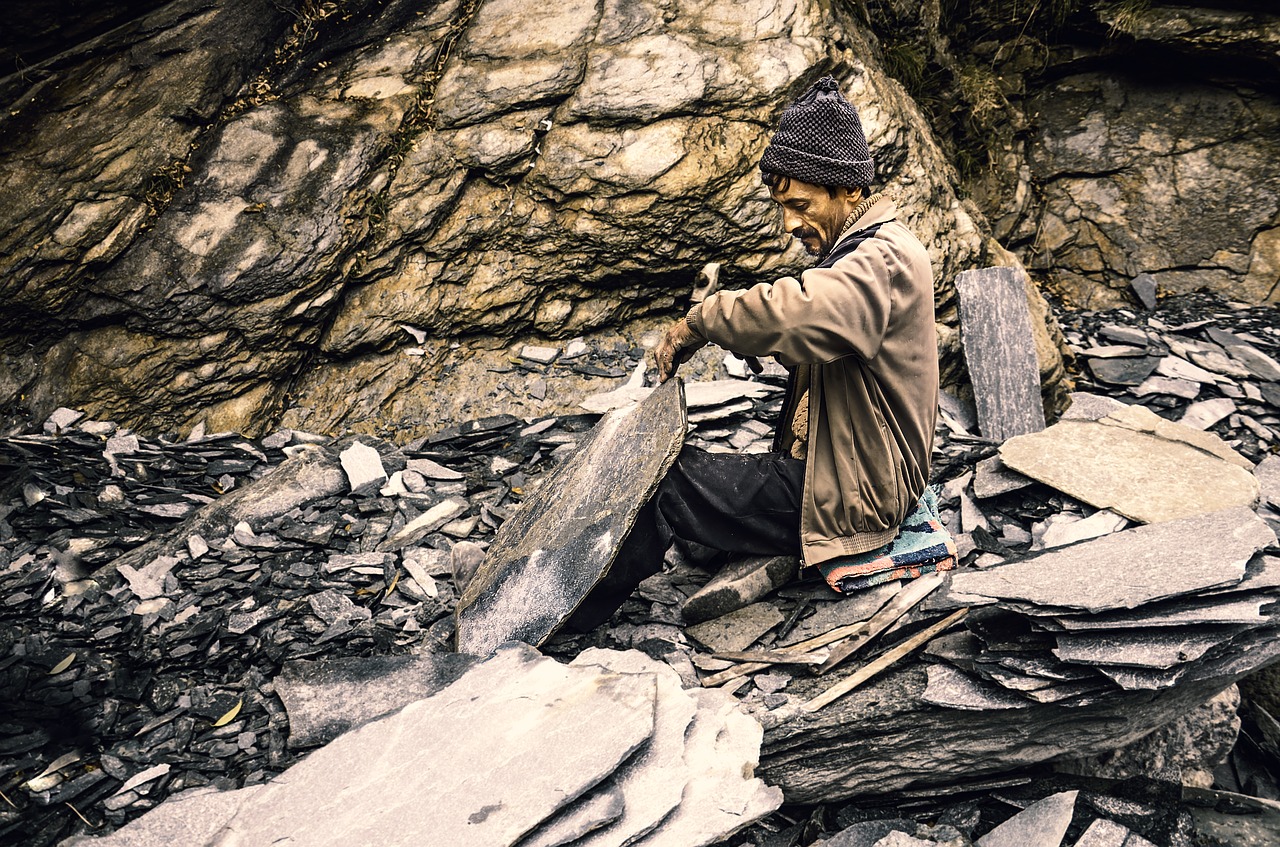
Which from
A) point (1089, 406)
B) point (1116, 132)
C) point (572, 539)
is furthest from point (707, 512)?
point (1116, 132)

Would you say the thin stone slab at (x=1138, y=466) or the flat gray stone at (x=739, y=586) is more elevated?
the flat gray stone at (x=739, y=586)

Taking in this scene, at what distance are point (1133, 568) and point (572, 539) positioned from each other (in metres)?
2.05

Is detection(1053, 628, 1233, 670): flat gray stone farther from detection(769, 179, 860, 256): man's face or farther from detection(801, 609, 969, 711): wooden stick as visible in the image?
detection(769, 179, 860, 256): man's face

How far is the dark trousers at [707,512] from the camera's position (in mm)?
3318

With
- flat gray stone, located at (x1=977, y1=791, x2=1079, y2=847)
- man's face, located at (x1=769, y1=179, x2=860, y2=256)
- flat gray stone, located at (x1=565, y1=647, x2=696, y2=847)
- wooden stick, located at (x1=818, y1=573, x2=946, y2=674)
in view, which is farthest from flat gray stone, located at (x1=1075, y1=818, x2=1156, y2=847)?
man's face, located at (x1=769, y1=179, x2=860, y2=256)

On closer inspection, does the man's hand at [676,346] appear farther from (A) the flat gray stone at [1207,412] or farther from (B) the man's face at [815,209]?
(A) the flat gray stone at [1207,412]

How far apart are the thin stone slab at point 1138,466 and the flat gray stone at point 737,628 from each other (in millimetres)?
1729

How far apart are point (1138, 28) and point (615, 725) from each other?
7596mm

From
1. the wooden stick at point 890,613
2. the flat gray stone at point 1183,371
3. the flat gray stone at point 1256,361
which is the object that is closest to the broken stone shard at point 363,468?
the wooden stick at point 890,613

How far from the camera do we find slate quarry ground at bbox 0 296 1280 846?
118 inches

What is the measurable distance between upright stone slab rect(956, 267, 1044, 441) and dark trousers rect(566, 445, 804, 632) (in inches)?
110

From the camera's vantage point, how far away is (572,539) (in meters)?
3.29

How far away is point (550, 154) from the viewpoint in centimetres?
570

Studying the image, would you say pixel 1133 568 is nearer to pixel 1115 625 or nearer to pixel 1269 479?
pixel 1115 625
